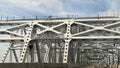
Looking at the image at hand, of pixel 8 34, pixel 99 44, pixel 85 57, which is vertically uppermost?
pixel 8 34

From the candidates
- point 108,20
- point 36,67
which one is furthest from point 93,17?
point 36,67

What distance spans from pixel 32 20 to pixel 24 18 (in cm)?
299

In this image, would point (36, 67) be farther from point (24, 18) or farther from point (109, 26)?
point (24, 18)

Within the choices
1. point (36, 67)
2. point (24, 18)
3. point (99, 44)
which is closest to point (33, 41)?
point (24, 18)

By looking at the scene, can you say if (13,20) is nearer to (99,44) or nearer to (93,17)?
(93,17)

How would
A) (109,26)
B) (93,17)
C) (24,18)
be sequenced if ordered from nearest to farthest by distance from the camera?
(109,26) → (93,17) → (24,18)

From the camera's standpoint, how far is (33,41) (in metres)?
53.9

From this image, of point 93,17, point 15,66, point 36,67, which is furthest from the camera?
point 93,17

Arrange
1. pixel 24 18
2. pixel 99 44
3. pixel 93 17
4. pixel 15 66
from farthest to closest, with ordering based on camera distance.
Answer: pixel 99 44, pixel 24 18, pixel 93 17, pixel 15 66

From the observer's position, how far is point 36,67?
25188mm

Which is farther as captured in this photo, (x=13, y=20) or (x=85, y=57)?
(x=85, y=57)

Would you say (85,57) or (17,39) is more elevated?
(17,39)

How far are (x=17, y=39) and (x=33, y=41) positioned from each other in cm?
303

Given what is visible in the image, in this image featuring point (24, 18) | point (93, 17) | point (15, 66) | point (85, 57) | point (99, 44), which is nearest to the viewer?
point (15, 66)
